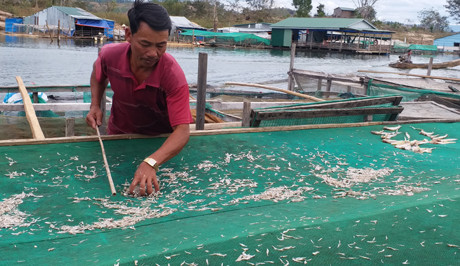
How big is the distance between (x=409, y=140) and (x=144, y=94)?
117 inches

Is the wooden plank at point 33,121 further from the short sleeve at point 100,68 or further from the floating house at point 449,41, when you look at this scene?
the floating house at point 449,41

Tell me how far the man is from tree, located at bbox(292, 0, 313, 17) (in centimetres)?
7231

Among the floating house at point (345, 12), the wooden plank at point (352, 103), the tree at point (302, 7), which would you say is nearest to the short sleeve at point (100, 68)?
the wooden plank at point (352, 103)

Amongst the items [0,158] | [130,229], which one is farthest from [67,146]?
[130,229]

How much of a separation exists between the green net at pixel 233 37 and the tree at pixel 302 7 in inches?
848

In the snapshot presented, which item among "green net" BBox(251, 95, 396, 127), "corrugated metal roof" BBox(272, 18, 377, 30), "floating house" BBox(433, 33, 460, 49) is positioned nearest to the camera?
"green net" BBox(251, 95, 396, 127)

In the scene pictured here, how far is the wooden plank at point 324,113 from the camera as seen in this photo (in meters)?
4.66

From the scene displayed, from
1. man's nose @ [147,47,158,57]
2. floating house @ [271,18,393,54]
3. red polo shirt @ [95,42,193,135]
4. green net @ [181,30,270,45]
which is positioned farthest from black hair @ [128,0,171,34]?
floating house @ [271,18,393,54]

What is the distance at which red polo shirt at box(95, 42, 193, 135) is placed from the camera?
9.42ft

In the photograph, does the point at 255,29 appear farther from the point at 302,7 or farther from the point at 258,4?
the point at 258,4

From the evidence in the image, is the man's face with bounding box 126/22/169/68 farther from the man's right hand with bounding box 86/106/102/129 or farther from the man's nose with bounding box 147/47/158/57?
the man's right hand with bounding box 86/106/102/129

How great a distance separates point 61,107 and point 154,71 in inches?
183

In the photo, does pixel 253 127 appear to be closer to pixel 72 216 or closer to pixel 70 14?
pixel 72 216

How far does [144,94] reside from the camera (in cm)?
311
